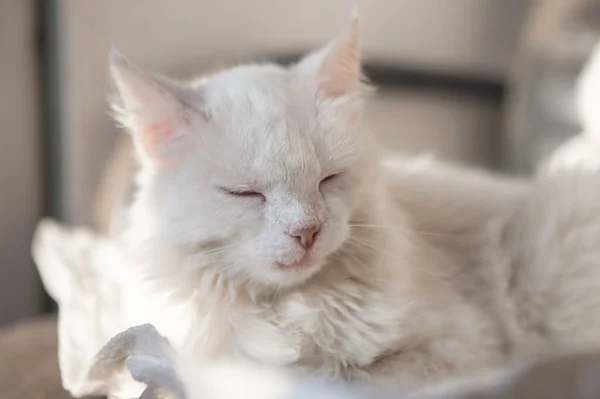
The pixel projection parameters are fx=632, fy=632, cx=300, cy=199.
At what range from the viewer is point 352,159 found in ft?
3.03

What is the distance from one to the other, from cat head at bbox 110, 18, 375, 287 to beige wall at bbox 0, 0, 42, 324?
89 cm

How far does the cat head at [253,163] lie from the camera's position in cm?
84

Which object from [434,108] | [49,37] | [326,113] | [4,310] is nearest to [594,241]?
[326,113]

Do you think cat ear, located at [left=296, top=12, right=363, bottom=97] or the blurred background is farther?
the blurred background

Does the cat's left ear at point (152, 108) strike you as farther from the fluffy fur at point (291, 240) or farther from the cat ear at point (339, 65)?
the cat ear at point (339, 65)

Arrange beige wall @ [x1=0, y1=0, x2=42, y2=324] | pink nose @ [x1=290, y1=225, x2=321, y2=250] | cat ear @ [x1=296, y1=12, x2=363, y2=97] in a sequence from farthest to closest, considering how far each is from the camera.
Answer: beige wall @ [x1=0, y1=0, x2=42, y2=324], cat ear @ [x1=296, y1=12, x2=363, y2=97], pink nose @ [x1=290, y1=225, x2=321, y2=250]

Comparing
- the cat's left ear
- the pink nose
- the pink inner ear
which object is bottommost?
the pink nose

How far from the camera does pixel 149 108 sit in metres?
0.88

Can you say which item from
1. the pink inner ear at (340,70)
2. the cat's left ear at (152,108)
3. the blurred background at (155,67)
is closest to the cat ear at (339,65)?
the pink inner ear at (340,70)

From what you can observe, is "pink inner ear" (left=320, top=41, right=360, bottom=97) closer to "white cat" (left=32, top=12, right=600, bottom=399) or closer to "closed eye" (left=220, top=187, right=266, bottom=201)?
"white cat" (left=32, top=12, right=600, bottom=399)

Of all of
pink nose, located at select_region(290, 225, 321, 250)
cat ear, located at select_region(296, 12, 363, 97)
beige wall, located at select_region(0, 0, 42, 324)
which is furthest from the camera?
beige wall, located at select_region(0, 0, 42, 324)

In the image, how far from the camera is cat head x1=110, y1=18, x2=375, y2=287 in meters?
0.84

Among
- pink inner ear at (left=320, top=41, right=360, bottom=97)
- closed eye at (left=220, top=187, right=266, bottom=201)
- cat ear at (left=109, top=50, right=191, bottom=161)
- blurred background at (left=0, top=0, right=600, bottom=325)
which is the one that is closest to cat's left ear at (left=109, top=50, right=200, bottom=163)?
cat ear at (left=109, top=50, right=191, bottom=161)

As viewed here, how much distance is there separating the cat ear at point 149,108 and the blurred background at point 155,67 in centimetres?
82
